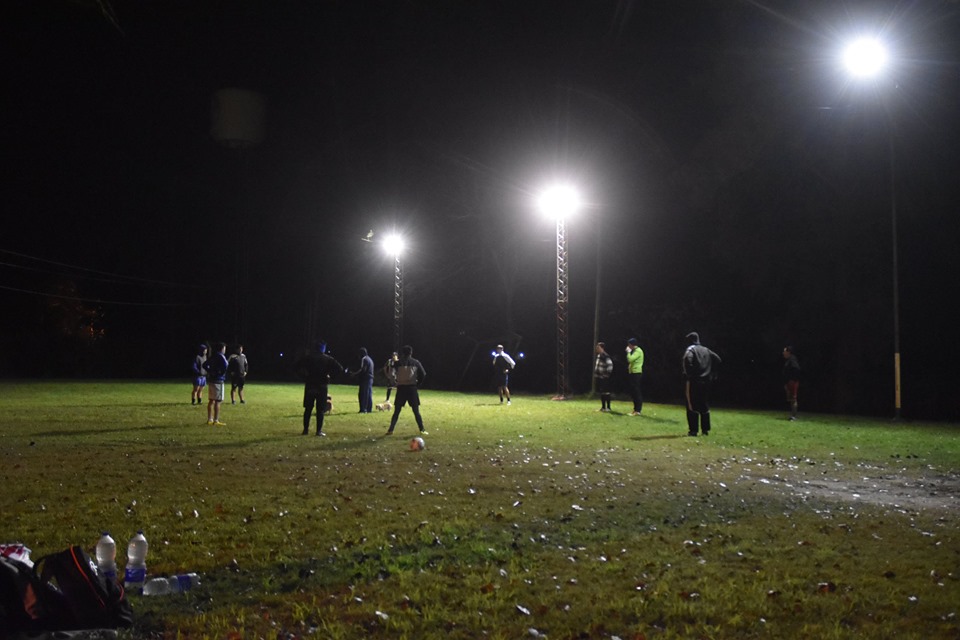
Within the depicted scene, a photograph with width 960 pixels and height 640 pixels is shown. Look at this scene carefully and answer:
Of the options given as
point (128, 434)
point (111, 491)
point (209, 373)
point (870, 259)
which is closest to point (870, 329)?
point (870, 259)

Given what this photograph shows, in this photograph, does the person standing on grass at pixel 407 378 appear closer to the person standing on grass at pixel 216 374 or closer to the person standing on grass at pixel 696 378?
the person standing on grass at pixel 216 374

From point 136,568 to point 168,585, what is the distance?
1.10 feet

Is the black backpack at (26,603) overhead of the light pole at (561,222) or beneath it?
beneath

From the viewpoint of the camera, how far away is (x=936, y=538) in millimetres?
8242

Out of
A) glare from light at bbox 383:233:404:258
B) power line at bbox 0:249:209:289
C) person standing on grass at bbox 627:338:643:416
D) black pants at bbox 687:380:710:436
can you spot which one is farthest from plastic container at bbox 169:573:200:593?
power line at bbox 0:249:209:289

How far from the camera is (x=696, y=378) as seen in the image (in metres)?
19.4

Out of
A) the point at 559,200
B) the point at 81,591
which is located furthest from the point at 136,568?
the point at 559,200

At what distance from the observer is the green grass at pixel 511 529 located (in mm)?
5641

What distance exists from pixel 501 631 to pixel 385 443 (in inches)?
478

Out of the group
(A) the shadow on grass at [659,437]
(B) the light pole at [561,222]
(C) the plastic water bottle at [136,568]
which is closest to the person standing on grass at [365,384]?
(A) the shadow on grass at [659,437]

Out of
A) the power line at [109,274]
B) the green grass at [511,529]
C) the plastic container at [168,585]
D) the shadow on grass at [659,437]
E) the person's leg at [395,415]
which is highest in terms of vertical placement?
the power line at [109,274]

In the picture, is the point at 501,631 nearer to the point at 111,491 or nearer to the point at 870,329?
the point at 111,491

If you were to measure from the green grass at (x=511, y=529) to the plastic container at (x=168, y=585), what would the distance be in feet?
0.37

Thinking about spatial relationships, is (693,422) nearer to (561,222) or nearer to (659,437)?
(659,437)
